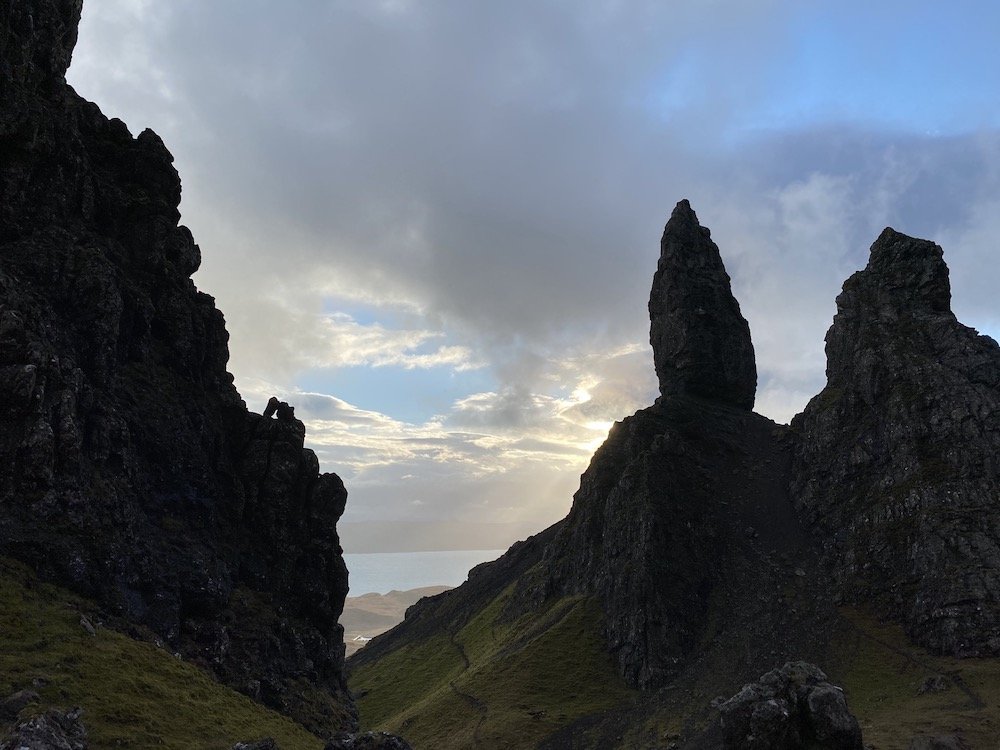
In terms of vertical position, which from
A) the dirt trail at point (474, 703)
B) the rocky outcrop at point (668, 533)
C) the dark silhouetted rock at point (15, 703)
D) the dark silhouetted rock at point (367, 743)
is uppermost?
the rocky outcrop at point (668, 533)

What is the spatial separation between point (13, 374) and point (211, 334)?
1421 inches

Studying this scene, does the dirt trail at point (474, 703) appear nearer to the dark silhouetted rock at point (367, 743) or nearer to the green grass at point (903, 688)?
the green grass at point (903, 688)

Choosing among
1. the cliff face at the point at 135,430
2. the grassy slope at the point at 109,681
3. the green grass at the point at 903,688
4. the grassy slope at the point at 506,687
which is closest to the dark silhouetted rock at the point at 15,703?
the grassy slope at the point at 109,681

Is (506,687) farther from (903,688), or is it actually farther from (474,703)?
(903,688)

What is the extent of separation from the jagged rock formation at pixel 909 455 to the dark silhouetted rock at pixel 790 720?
252ft

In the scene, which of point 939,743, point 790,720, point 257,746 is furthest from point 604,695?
point 257,746

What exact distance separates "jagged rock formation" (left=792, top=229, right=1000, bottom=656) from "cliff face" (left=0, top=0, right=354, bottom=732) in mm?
109737

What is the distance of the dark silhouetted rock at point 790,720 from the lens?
61094 millimetres

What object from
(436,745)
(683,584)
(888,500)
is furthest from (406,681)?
(888,500)

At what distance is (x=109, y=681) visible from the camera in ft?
178

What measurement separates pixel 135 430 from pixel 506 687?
92431mm

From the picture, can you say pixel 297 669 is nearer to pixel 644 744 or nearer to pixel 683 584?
pixel 644 744

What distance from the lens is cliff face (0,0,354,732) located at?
65312mm

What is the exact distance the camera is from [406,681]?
176875mm
